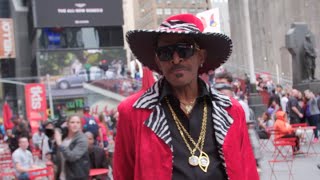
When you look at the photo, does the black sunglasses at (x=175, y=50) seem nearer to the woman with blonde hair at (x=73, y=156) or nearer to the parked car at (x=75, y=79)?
the woman with blonde hair at (x=73, y=156)

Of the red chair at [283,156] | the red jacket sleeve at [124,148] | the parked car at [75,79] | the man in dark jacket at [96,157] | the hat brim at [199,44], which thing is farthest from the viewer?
the parked car at [75,79]

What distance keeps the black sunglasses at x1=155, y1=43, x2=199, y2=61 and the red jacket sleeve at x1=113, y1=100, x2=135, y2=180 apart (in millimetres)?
289

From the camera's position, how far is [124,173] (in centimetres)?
255

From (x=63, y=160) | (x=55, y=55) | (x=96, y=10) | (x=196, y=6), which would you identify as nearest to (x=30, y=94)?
(x=63, y=160)

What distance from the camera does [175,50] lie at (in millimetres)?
2537

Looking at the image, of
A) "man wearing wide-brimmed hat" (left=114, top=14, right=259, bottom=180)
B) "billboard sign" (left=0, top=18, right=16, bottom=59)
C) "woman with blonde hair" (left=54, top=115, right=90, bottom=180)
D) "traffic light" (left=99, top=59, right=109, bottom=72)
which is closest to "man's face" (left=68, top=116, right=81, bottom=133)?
"woman with blonde hair" (left=54, top=115, right=90, bottom=180)

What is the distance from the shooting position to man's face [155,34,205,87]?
2535 mm

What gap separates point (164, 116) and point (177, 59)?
0.27 meters

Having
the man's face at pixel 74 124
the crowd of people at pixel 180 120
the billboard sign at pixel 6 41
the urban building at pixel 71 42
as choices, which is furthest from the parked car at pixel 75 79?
the crowd of people at pixel 180 120

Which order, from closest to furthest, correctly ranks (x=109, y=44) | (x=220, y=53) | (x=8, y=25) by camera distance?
1. (x=220, y=53)
2. (x=8, y=25)
3. (x=109, y=44)

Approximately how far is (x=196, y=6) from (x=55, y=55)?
93.4 metres

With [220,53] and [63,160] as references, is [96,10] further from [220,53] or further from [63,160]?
[220,53]

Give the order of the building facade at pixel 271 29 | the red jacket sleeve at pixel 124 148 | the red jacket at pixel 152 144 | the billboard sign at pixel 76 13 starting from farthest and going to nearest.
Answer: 1. the billboard sign at pixel 76 13
2. the building facade at pixel 271 29
3. the red jacket sleeve at pixel 124 148
4. the red jacket at pixel 152 144

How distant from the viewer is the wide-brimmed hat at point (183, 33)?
2.57 meters
